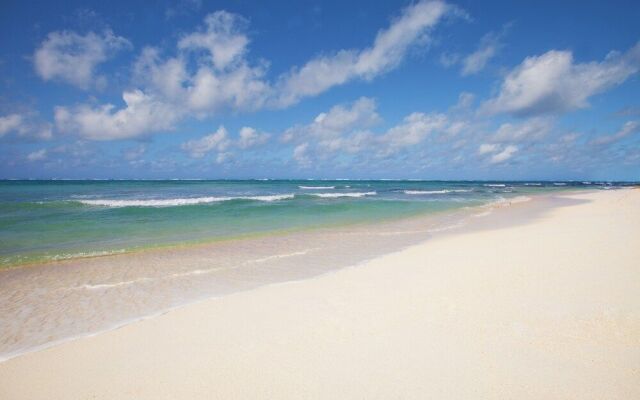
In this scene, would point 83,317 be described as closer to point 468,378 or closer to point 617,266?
point 468,378

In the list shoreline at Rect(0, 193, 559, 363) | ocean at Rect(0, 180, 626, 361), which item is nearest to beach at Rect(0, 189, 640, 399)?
shoreline at Rect(0, 193, 559, 363)

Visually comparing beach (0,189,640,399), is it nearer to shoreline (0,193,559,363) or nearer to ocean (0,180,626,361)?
A: shoreline (0,193,559,363)

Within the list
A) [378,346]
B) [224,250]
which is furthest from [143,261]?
[378,346]

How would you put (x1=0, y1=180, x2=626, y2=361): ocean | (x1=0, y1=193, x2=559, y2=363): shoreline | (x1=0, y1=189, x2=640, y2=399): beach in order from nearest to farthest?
(x1=0, y1=189, x2=640, y2=399): beach → (x1=0, y1=193, x2=559, y2=363): shoreline → (x1=0, y1=180, x2=626, y2=361): ocean

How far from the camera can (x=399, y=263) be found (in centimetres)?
805

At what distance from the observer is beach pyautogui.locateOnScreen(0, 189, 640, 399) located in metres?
3.24

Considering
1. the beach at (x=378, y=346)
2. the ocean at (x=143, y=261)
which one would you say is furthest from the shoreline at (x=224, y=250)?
the beach at (x=378, y=346)

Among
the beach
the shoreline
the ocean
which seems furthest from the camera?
the ocean

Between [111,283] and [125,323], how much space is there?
2717 mm

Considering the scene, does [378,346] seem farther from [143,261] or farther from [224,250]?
[143,261]

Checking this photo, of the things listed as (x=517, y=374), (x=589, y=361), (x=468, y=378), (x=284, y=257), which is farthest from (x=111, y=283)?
(x=589, y=361)

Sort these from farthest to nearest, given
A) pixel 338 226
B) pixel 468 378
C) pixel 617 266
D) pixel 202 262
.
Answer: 1. pixel 338 226
2. pixel 202 262
3. pixel 617 266
4. pixel 468 378

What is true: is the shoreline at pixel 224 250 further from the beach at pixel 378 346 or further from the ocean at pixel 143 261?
the beach at pixel 378 346

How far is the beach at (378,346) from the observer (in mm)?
3236
